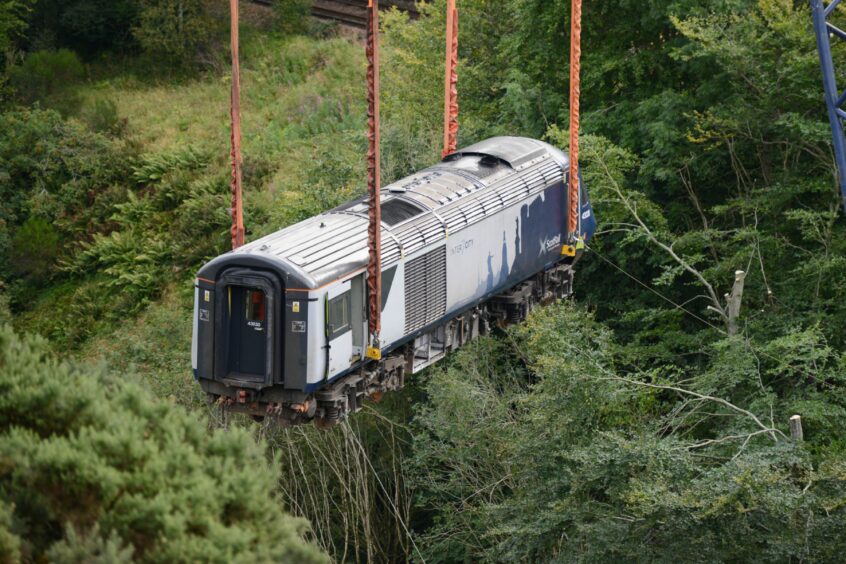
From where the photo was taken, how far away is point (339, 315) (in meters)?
21.5

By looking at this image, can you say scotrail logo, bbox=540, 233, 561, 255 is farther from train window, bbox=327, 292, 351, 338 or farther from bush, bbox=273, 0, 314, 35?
bush, bbox=273, 0, 314, 35

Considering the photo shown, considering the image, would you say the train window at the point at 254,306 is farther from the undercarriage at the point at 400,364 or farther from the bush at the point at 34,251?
the bush at the point at 34,251

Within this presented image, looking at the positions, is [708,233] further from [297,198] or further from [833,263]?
[297,198]

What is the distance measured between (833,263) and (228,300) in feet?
52.4

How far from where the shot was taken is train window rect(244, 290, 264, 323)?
21.3 metres

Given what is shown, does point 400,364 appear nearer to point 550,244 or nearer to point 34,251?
point 550,244

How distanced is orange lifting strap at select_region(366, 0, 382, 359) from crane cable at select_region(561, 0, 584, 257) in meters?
5.82

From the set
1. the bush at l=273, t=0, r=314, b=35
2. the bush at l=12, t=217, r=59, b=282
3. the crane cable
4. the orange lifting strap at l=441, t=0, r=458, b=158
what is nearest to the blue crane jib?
the crane cable

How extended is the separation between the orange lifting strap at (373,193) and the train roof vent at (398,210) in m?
0.67

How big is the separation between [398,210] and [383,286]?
5.61ft

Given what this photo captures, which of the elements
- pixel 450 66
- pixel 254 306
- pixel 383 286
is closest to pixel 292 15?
pixel 450 66

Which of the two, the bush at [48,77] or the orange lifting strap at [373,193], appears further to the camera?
the bush at [48,77]

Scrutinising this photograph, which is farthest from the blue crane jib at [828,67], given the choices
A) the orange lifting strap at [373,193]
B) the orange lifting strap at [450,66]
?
the orange lifting strap at [373,193]

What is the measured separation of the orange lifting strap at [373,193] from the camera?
20.5 meters
